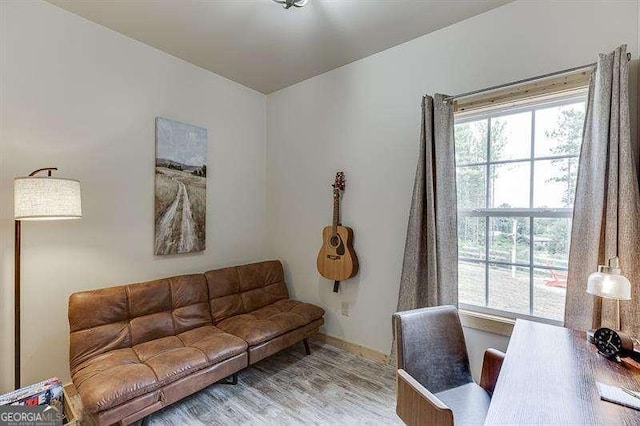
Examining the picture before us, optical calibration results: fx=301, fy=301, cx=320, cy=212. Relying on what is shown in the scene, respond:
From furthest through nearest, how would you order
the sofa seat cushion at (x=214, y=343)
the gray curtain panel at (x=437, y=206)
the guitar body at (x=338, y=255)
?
the guitar body at (x=338, y=255) < the gray curtain panel at (x=437, y=206) < the sofa seat cushion at (x=214, y=343)

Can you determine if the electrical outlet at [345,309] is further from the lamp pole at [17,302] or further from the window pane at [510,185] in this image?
the lamp pole at [17,302]

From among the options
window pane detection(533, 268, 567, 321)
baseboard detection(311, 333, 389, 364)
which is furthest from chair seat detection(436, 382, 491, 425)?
baseboard detection(311, 333, 389, 364)

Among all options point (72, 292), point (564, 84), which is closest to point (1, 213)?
point (72, 292)

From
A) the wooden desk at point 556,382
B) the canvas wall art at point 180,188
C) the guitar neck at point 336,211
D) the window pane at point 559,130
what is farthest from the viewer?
the guitar neck at point 336,211

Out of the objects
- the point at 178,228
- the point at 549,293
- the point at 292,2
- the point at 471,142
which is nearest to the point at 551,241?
the point at 549,293

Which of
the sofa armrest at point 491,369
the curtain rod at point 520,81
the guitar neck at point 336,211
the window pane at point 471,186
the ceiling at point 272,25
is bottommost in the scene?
the sofa armrest at point 491,369

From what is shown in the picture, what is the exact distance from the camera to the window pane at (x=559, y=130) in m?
1.89

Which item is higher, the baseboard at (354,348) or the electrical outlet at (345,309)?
the electrical outlet at (345,309)

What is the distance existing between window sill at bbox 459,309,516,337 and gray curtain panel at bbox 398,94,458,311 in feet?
0.54

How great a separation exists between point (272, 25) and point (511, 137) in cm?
195

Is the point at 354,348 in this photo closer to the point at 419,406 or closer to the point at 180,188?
the point at 419,406

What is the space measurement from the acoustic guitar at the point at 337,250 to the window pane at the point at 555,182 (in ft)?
4.77

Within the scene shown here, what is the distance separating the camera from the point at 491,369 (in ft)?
4.96

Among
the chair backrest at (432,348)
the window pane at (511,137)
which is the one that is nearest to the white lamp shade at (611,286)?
the chair backrest at (432,348)
